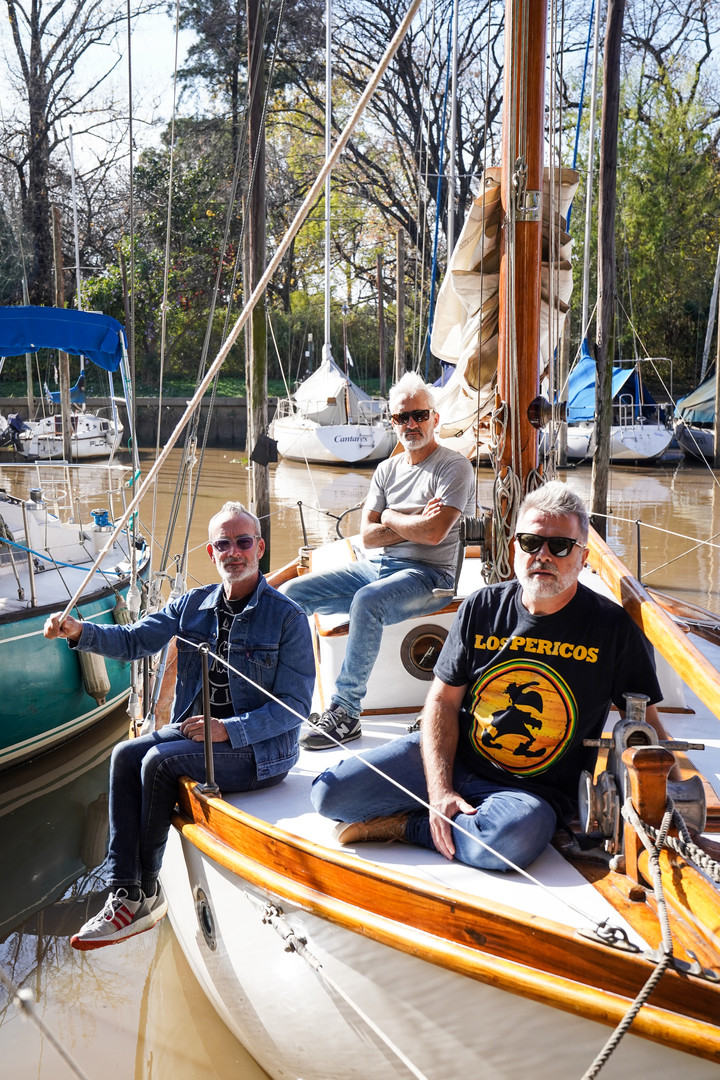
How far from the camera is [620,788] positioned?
2.57 metres

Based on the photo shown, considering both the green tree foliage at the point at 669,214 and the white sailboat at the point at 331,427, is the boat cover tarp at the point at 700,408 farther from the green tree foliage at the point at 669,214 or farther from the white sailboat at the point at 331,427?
the white sailboat at the point at 331,427

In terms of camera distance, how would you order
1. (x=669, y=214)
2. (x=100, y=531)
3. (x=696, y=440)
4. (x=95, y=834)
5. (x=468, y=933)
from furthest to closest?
1. (x=669, y=214)
2. (x=696, y=440)
3. (x=100, y=531)
4. (x=95, y=834)
5. (x=468, y=933)

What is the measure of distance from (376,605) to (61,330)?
14.1 feet

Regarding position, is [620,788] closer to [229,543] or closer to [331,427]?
[229,543]

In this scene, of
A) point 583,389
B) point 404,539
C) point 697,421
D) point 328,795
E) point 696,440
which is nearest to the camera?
point 328,795

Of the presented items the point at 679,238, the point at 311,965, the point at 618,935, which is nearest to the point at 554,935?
the point at 618,935

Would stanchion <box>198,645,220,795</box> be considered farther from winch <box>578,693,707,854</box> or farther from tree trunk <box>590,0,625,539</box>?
tree trunk <box>590,0,625,539</box>

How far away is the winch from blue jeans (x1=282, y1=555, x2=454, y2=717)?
1.29 m

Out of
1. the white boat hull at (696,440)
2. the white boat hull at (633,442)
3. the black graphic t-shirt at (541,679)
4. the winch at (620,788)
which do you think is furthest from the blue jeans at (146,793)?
the white boat hull at (696,440)

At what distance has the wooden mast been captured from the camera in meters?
3.93

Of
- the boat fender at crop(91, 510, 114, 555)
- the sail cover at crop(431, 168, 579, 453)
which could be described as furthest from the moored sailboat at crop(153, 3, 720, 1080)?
the boat fender at crop(91, 510, 114, 555)

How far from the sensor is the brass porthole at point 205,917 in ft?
10.6

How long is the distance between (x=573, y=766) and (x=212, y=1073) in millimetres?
2001

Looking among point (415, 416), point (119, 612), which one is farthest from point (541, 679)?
point (119, 612)
